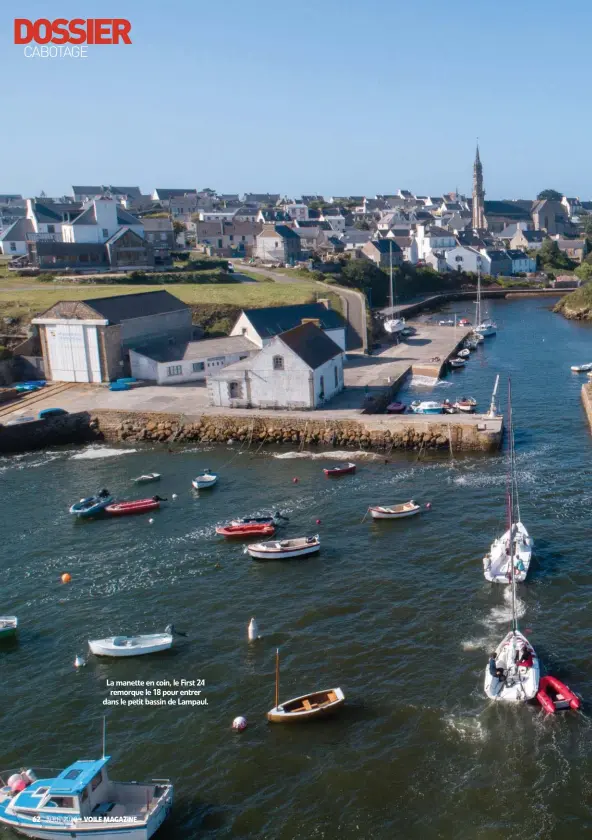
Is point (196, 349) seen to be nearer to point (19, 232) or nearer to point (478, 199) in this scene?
point (19, 232)

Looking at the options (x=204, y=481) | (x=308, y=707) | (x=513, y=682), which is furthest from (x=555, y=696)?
(x=204, y=481)

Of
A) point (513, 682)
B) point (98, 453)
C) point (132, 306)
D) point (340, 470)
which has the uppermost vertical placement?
point (132, 306)

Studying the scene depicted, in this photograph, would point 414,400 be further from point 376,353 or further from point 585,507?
point 585,507

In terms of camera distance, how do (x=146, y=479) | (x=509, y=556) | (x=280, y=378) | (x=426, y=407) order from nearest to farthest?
(x=509, y=556), (x=146, y=479), (x=280, y=378), (x=426, y=407)

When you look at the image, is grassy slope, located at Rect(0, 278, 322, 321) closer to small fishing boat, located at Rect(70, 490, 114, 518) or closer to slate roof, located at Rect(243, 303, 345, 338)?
slate roof, located at Rect(243, 303, 345, 338)

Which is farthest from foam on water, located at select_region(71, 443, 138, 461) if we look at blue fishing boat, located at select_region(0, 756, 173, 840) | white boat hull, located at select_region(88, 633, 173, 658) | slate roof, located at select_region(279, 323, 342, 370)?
blue fishing boat, located at select_region(0, 756, 173, 840)
